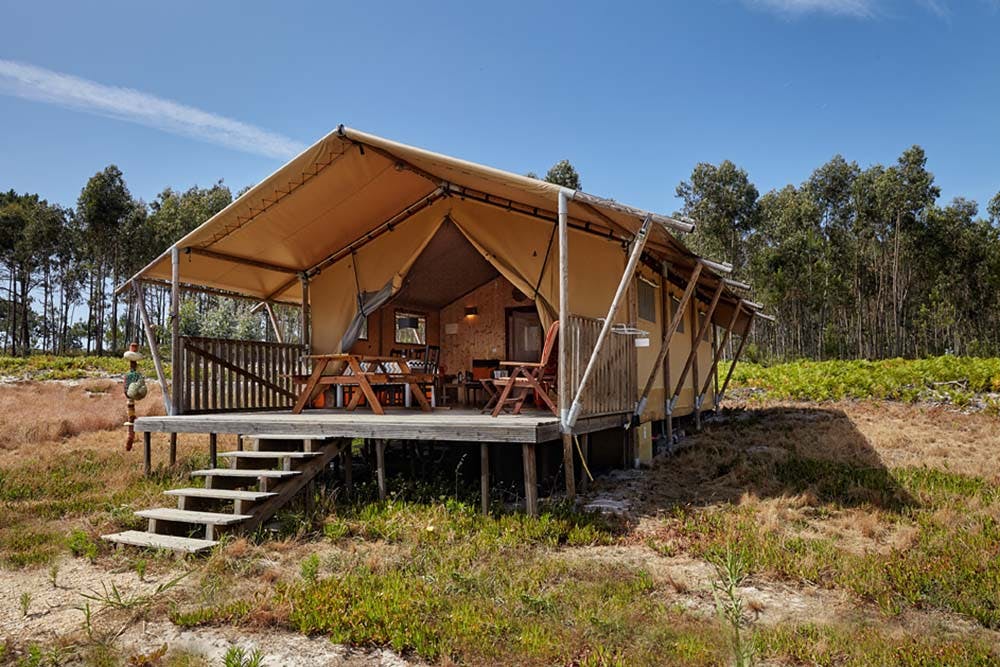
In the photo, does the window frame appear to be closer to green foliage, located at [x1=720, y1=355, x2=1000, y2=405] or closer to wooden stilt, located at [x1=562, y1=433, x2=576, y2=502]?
wooden stilt, located at [x1=562, y1=433, x2=576, y2=502]

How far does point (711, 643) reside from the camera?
3.02 metres

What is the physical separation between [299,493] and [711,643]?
4252 millimetres

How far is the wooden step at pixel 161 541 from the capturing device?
4.50 meters

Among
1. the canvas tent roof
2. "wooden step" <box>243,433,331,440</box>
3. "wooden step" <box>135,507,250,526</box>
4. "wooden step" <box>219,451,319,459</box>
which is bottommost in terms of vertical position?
"wooden step" <box>135,507,250,526</box>

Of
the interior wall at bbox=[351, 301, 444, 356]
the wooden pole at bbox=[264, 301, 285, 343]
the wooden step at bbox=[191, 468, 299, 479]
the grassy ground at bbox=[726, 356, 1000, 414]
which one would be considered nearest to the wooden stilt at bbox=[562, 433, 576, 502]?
the wooden step at bbox=[191, 468, 299, 479]

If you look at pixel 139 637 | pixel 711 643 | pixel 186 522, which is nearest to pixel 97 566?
pixel 186 522

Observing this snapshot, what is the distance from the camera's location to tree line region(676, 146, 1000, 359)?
26.2m

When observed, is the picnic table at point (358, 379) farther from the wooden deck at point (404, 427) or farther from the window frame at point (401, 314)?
the window frame at point (401, 314)

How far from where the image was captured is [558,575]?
4.09 meters

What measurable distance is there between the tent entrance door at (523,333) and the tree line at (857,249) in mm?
20725

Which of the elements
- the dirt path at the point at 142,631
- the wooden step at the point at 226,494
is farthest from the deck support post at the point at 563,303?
the dirt path at the point at 142,631

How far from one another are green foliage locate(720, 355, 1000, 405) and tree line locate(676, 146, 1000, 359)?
1223cm

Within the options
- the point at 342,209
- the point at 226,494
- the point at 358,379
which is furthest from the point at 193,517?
the point at 342,209

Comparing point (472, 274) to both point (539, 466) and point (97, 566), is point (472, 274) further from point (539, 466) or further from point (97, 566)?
point (97, 566)
